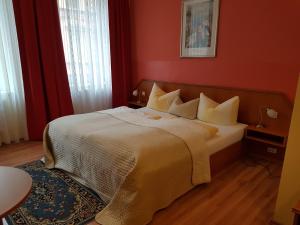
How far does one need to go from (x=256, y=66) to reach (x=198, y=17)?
1.15 metres

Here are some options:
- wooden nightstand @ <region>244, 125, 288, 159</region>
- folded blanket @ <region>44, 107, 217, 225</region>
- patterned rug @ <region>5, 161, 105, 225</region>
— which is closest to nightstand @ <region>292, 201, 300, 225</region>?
folded blanket @ <region>44, 107, 217, 225</region>

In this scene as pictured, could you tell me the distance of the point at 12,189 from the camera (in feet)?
4.18

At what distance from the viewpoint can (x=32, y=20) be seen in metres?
3.19

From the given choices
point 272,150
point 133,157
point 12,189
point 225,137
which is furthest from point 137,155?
point 272,150

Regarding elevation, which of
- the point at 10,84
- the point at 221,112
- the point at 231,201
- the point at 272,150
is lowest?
the point at 231,201

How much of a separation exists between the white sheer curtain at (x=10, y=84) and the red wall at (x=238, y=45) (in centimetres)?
217

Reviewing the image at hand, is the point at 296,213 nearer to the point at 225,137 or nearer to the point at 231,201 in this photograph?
the point at 231,201

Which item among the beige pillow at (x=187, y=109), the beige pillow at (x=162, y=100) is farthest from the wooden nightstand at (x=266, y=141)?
the beige pillow at (x=162, y=100)

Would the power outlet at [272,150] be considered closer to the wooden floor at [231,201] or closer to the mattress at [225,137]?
the wooden floor at [231,201]

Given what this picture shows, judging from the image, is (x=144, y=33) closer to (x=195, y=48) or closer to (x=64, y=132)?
(x=195, y=48)

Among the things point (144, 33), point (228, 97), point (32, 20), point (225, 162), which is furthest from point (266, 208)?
point (32, 20)

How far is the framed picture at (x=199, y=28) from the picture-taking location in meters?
3.13

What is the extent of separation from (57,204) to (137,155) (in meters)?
0.94

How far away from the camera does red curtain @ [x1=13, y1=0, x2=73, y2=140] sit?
3180mm
